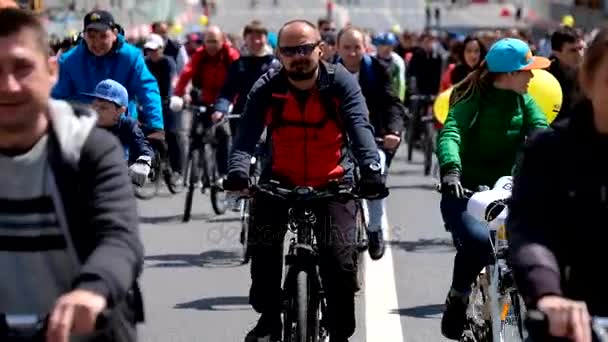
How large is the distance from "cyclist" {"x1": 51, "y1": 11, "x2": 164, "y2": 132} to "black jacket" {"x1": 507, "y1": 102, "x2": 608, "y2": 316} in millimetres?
6402

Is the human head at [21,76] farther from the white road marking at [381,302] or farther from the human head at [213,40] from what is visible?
the human head at [213,40]

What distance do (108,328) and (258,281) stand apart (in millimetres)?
3609

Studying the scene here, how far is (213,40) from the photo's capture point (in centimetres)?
1608

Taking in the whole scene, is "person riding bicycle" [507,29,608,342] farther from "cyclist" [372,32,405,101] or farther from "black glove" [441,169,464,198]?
"cyclist" [372,32,405,101]

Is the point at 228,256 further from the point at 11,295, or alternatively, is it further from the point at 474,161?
the point at 11,295

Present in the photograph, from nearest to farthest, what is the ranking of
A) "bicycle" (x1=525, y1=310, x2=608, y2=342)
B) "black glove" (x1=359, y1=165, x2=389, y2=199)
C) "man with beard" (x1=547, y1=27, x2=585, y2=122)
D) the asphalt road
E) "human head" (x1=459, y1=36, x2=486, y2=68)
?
"bicycle" (x1=525, y1=310, x2=608, y2=342) → "black glove" (x1=359, y1=165, x2=389, y2=199) → the asphalt road → "man with beard" (x1=547, y1=27, x2=585, y2=122) → "human head" (x1=459, y1=36, x2=486, y2=68)

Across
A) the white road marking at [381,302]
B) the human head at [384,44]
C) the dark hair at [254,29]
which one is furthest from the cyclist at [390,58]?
the white road marking at [381,302]

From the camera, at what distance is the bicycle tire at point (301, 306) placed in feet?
23.4

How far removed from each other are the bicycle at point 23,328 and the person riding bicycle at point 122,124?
4.73 m

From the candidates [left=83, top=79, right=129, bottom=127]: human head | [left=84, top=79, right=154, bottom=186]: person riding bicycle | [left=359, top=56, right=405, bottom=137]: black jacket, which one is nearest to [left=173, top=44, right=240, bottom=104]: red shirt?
[left=359, top=56, right=405, bottom=137]: black jacket

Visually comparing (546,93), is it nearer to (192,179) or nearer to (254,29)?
(254,29)

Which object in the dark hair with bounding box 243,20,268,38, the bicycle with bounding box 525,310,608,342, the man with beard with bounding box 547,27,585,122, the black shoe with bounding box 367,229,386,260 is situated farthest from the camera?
the dark hair with bounding box 243,20,268,38

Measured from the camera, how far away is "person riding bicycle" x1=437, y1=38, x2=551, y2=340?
7.51 metres

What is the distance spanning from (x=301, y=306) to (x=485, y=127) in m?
1.22
